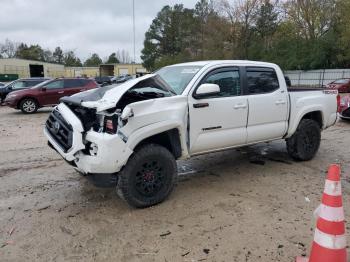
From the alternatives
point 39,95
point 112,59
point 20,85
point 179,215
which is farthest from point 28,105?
point 112,59

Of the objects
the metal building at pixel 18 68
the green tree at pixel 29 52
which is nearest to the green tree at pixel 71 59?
the green tree at pixel 29 52

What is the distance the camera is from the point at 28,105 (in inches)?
631

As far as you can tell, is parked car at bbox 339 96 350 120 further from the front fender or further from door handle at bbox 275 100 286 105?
the front fender

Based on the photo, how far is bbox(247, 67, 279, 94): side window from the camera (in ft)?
19.3

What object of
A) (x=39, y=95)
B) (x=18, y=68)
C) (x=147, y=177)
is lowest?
(x=147, y=177)

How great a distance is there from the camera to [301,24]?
45188 millimetres

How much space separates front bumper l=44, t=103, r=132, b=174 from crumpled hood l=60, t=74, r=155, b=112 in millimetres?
261

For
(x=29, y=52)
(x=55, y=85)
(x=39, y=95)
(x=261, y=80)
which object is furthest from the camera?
(x=29, y=52)

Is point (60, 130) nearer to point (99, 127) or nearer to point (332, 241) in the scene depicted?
point (99, 127)

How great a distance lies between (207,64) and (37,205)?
120 inches

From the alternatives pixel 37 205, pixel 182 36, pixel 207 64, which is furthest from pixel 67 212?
pixel 182 36

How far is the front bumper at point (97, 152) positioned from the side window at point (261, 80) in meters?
2.57

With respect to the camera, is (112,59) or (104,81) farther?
(112,59)

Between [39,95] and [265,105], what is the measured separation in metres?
12.6
